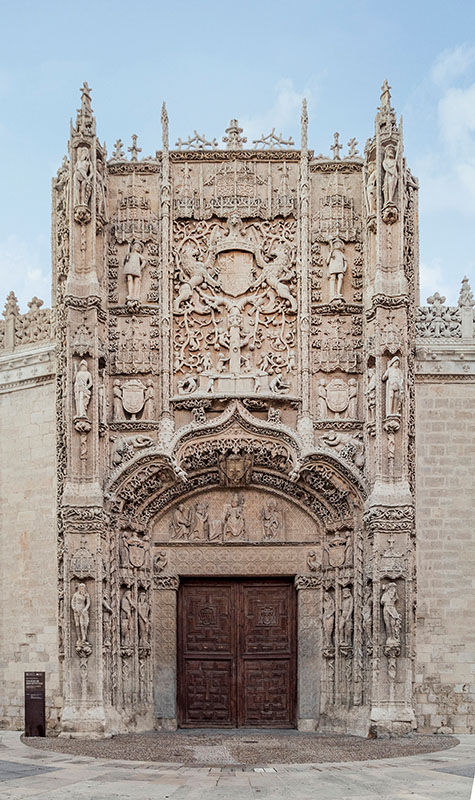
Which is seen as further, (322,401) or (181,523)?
(181,523)

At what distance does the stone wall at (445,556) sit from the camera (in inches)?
664

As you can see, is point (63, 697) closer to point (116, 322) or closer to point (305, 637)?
point (305, 637)

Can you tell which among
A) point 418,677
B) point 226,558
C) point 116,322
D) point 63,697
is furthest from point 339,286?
point 63,697

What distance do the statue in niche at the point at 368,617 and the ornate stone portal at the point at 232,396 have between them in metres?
0.05

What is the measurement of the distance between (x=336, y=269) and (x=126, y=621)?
22.9 ft

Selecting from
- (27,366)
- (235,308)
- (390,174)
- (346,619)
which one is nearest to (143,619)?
(346,619)

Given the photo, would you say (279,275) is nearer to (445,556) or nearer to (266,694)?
(445,556)

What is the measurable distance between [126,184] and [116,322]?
2542mm

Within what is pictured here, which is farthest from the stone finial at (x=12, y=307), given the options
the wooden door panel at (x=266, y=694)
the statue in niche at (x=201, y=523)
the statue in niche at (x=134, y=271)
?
the wooden door panel at (x=266, y=694)

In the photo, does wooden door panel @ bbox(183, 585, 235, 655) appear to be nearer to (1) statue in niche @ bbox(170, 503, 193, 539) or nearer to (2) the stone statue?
(1) statue in niche @ bbox(170, 503, 193, 539)

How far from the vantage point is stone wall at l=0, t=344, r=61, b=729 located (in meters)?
17.5

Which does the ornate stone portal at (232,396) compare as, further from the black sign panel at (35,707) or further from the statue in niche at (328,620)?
the black sign panel at (35,707)

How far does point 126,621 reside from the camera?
1717cm

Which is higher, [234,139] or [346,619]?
[234,139]
